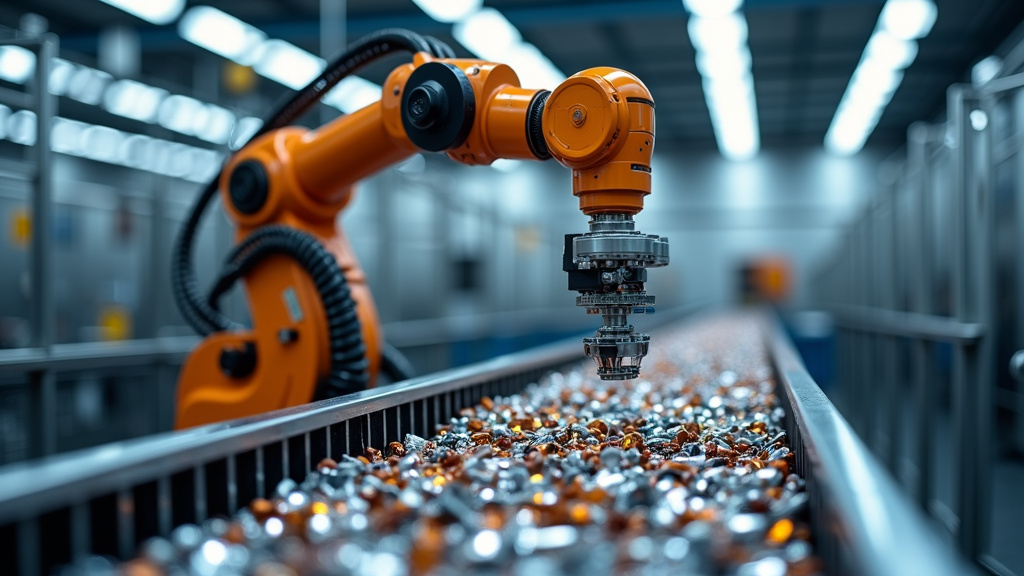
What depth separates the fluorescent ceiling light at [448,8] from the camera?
838cm

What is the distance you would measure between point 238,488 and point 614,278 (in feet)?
3.14

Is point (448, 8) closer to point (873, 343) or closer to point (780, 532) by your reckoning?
point (873, 343)

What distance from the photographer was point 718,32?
9.77 metres

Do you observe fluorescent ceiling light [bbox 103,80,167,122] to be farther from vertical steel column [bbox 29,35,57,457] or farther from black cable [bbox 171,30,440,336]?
black cable [bbox 171,30,440,336]

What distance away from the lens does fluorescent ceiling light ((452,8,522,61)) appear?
8.90 metres

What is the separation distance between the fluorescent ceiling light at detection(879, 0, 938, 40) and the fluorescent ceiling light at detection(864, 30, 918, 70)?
193mm

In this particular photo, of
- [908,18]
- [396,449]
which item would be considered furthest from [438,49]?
[908,18]

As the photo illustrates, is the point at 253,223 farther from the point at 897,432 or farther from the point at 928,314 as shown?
the point at 897,432

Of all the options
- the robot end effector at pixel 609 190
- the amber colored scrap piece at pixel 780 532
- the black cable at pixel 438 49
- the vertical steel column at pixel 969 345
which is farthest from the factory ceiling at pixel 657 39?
the amber colored scrap piece at pixel 780 532

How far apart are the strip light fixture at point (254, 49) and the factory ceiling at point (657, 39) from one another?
14 centimetres

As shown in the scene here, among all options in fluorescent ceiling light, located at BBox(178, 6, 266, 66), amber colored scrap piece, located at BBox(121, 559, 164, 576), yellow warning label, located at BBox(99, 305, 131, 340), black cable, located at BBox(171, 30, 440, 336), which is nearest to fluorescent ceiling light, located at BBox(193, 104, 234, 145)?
fluorescent ceiling light, located at BBox(178, 6, 266, 66)

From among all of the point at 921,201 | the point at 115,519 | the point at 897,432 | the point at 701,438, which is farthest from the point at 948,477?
the point at 115,519

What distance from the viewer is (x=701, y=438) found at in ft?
7.48

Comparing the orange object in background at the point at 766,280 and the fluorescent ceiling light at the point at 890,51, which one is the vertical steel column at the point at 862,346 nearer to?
the fluorescent ceiling light at the point at 890,51
